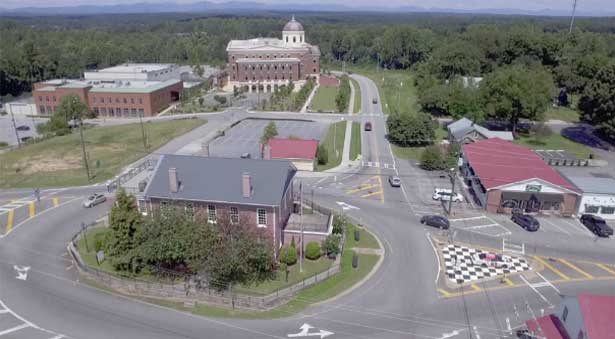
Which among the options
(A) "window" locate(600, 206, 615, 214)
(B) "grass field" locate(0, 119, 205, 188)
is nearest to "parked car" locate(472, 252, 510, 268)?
(A) "window" locate(600, 206, 615, 214)

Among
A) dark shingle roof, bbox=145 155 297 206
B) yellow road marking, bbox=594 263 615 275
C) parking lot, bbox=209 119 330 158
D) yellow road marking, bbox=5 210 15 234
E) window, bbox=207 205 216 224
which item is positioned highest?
dark shingle roof, bbox=145 155 297 206

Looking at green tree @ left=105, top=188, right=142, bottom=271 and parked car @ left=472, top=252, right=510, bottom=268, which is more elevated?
green tree @ left=105, top=188, right=142, bottom=271

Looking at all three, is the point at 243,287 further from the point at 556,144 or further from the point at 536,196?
the point at 556,144

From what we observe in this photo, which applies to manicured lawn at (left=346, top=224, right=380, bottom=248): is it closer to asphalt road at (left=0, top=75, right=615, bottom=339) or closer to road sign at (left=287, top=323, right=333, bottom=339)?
asphalt road at (left=0, top=75, right=615, bottom=339)

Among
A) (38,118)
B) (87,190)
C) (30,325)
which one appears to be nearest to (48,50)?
(38,118)

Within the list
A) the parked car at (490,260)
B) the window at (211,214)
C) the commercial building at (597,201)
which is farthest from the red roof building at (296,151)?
the commercial building at (597,201)

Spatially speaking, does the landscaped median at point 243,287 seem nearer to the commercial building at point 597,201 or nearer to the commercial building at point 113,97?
the commercial building at point 597,201

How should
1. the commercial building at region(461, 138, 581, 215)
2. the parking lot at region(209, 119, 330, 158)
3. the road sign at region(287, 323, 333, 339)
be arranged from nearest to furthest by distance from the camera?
the road sign at region(287, 323, 333, 339) → the commercial building at region(461, 138, 581, 215) → the parking lot at region(209, 119, 330, 158)
